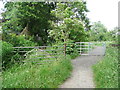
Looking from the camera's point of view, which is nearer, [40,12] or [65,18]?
[65,18]

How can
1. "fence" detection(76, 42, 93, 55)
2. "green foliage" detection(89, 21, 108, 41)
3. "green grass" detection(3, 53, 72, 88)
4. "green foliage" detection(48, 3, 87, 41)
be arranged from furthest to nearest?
1. "green foliage" detection(89, 21, 108, 41)
2. "green foliage" detection(48, 3, 87, 41)
3. "fence" detection(76, 42, 93, 55)
4. "green grass" detection(3, 53, 72, 88)

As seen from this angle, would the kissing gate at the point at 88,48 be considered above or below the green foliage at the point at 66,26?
below

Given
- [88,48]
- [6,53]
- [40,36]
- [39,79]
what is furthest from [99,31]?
[39,79]

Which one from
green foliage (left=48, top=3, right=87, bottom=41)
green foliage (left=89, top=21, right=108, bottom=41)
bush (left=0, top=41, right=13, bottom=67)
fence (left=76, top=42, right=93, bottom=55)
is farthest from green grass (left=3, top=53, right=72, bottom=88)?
green foliage (left=89, top=21, right=108, bottom=41)

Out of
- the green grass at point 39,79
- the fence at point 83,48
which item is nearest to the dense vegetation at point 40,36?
the green grass at point 39,79

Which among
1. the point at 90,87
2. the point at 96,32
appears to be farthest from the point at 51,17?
the point at 96,32

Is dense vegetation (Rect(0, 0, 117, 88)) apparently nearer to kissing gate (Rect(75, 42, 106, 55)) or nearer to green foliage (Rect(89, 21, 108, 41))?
kissing gate (Rect(75, 42, 106, 55))

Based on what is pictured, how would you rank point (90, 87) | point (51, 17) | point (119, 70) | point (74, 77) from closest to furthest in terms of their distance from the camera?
point (90, 87), point (119, 70), point (74, 77), point (51, 17)

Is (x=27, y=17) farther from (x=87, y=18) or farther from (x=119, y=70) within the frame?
(x=119, y=70)

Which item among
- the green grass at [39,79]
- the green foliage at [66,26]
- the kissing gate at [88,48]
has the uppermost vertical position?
the green foliage at [66,26]

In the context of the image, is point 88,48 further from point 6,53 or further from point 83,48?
point 6,53

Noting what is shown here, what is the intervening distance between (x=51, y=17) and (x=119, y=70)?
20.9 feet

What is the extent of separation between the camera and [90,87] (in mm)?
2963

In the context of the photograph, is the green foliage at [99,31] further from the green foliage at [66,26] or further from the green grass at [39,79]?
the green grass at [39,79]
